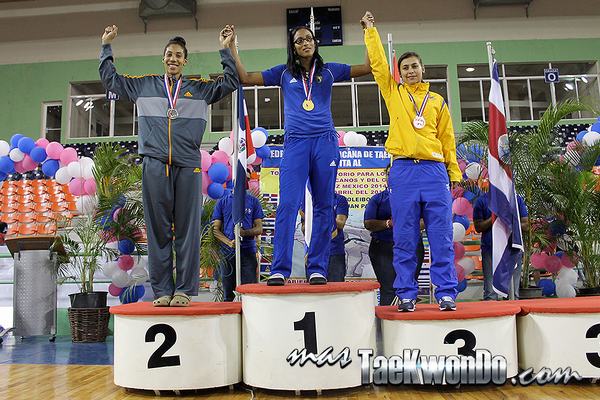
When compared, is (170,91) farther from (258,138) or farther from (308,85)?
(258,138)

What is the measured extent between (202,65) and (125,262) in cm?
659

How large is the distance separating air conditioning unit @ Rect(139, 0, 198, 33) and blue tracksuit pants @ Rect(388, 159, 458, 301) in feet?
31.3

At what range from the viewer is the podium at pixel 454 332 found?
9.19 ft

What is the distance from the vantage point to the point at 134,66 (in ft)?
37.4

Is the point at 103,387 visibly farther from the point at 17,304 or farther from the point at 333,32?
the point at 333,32

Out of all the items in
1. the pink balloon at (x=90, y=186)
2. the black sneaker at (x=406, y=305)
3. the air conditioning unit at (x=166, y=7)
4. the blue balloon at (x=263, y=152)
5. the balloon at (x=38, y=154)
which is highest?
the air conditioning unit at (x=166, y=7)

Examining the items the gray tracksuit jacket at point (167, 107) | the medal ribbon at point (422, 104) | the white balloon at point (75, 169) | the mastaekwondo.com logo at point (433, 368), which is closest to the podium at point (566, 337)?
the mastaekwondo.com logo at point (433, 368)

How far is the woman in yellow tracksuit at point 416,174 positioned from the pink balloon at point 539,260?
3.36 metres

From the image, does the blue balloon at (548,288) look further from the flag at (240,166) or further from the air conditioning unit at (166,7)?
the air conditioning unit at (166,7)

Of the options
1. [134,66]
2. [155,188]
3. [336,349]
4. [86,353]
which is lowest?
[86,353]

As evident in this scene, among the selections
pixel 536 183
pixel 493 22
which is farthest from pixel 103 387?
pixel 493 22

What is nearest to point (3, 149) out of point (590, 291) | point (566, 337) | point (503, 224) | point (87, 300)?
point (87, 300)

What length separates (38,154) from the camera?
23.2 ft

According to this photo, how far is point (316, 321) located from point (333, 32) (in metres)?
9.60
